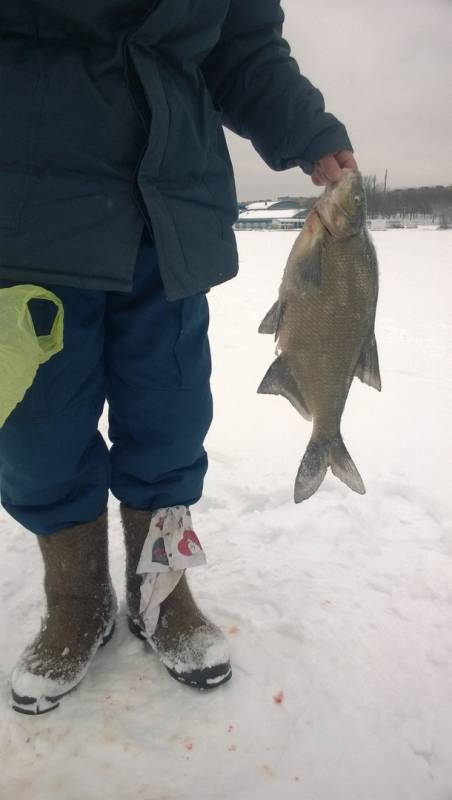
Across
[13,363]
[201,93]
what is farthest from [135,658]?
[201,93]

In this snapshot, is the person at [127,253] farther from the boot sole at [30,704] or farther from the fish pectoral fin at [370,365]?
the fish pectoral fin at [370,365]

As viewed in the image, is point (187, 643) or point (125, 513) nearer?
point (187, 643)

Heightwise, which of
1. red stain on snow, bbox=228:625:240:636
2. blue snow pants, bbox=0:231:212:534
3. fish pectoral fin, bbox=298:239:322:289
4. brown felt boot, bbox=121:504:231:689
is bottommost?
red stain on snow, bbox=228:625:240:636

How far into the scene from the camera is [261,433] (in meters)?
3.00

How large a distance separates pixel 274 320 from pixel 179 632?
2.94 ft

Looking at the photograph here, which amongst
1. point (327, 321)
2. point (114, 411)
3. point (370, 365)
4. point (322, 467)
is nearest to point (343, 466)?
point (322, 467)

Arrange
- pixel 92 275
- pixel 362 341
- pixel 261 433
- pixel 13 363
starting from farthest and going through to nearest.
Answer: pixel 261 433 → pixel 362 341 → pixel 92 275 → pixel 13 363

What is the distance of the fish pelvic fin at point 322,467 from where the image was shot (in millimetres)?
1568

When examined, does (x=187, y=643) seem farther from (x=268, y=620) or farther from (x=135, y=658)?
(x=268, y=620)

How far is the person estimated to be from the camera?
1173mm

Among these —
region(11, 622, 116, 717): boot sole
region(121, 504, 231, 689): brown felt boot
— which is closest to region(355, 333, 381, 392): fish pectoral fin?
region(121, 504, 231, 689): brown felt boot

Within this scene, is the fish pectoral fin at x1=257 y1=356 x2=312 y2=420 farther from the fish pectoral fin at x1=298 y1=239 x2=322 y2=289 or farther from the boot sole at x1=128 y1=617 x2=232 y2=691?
the boot sole at x1=128 y1=617 x2=232 y2=691

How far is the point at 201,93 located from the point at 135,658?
1514 millimetres

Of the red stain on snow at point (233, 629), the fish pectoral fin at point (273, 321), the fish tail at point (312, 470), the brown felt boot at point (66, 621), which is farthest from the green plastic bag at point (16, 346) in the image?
the red stain on snow at point (233, 629)
